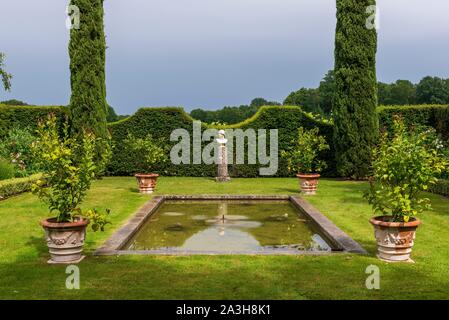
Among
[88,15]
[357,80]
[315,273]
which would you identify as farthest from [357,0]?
[315,273]

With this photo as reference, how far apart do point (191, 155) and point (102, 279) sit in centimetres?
1512

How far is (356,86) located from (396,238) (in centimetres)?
1341

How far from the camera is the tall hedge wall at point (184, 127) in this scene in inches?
836

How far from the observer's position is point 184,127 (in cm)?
2152

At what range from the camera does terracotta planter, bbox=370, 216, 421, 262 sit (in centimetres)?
704

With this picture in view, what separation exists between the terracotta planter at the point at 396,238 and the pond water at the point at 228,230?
4.72 feet

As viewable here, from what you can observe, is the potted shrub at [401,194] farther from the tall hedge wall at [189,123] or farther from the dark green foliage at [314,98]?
the dark green foliage at [314,98]

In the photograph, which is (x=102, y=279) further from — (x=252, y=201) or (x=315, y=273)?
(x=252, y=201)

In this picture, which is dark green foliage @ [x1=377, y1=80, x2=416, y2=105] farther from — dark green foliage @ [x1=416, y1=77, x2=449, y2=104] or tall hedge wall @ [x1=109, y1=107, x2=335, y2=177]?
tall hedge wall @ [x1=109, y1=107, x2=335, y2=177]

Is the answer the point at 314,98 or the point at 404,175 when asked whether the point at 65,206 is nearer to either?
the point at 404,175
